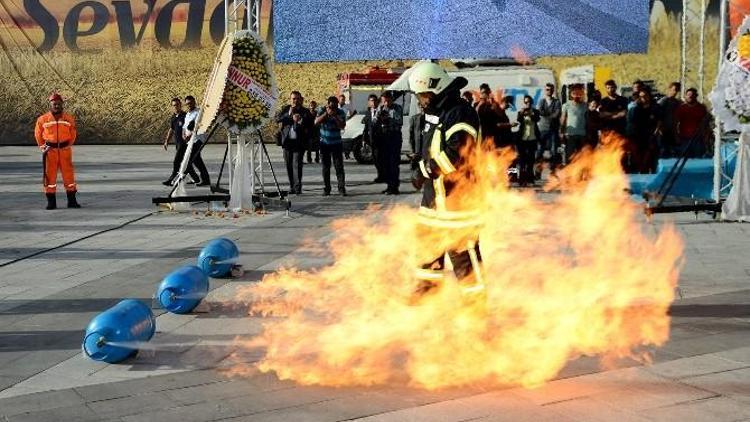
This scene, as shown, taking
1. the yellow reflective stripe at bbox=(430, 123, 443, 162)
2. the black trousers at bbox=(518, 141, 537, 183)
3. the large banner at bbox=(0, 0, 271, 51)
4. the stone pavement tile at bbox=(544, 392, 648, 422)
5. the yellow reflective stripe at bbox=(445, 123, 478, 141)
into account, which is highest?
the large banner at bbox=(0, 0, 271, 51)

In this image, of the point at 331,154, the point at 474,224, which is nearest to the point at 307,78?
the point at 331,154

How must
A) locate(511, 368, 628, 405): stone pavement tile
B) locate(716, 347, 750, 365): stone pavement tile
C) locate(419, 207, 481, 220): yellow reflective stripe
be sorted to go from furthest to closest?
locate(419, 207, 481, 220): yellow reflective stripe < locate(716, 347, 750, 365): stone pavement tile < locate(511, 368, 628, 405): stone pavement tile

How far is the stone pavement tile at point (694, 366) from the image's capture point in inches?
256

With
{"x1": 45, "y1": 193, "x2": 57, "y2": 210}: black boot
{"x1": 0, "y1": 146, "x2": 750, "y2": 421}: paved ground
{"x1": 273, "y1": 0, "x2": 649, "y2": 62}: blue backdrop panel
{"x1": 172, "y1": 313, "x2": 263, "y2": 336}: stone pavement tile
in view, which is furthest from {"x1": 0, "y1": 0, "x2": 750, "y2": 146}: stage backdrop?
{"x1": 172, "y1": 313, "x2": 263, "y2": 336}: stone pavement tile

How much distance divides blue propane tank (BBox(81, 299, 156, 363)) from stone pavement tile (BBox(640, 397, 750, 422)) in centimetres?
330

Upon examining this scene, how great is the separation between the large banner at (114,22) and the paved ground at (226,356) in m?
26.2

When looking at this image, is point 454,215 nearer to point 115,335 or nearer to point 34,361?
point 115,335

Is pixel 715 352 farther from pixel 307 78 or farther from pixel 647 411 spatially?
pixel 307 78

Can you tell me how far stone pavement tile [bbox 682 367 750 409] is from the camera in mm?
6035

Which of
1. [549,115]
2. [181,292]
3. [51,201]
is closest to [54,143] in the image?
[51,201]

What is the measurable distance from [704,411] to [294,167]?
13673 millimetres

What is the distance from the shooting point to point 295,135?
18.2 metres

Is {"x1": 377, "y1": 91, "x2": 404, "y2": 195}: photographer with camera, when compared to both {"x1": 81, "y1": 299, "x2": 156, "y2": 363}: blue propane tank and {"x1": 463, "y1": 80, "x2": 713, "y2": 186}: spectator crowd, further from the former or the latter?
{"x1": 81, "y1": 299, "x2": 156, "y2": 363}: blue propane tank

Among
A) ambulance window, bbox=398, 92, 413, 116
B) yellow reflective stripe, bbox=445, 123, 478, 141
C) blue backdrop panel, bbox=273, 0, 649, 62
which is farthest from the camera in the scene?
ambulance window, bbox=398, 92, 413, 116
